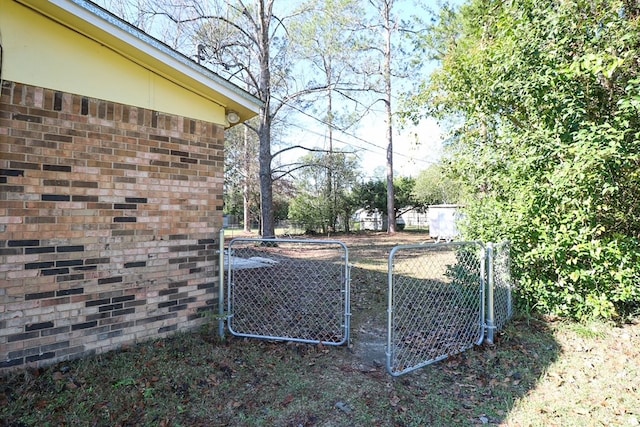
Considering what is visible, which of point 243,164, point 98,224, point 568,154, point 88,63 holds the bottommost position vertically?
Result: point 98,224

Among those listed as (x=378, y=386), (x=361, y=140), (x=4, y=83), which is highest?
(x=361, y=140)

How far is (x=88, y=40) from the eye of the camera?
3.38m

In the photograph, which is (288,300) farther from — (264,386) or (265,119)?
(265,119)

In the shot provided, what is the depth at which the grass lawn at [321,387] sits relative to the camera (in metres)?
2.62

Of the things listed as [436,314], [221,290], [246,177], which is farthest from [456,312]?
[246,177]

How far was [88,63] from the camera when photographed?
339 centimetres

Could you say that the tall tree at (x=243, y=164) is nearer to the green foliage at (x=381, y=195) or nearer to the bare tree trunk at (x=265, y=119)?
the green foliage at (x=381, y=195)

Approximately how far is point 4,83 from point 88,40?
0.83 meters

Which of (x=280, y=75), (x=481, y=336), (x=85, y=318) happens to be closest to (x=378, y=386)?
(x=481, y=336)

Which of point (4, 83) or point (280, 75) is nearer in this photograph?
point (4, 83)

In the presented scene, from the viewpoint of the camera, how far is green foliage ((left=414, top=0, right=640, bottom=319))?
379 centimetres

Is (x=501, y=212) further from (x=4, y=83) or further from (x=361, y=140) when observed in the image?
(x=361, y=140)

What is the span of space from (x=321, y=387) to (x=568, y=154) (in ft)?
12.0

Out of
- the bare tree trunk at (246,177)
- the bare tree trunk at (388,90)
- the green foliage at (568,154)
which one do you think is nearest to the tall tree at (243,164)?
the bare tree trunk at (246,177)
